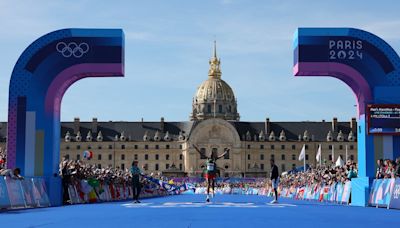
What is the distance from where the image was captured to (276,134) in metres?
167

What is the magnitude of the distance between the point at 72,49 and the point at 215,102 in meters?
164

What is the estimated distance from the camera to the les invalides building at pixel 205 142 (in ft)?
527

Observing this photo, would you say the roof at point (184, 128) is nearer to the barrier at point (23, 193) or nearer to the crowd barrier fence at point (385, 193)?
the barrier at point (23, 193)

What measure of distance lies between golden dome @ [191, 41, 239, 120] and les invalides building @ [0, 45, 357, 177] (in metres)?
21.2

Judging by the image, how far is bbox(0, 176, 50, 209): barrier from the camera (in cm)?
2134

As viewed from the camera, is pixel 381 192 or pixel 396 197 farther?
pixel 381 192

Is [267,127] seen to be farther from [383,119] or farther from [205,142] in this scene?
[383,119]

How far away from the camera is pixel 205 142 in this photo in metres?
161

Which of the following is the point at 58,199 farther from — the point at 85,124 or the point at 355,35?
the point at 85,124

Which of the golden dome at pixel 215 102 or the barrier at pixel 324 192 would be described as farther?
the golden dome at pixel 215 102

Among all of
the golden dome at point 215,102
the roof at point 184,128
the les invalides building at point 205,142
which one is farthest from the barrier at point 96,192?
the golden dome at point 215,102

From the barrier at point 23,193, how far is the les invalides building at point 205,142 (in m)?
132

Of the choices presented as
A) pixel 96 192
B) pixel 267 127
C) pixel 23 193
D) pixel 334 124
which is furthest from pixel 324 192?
pixel 267 127

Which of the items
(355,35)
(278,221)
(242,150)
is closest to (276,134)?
(242,150)
